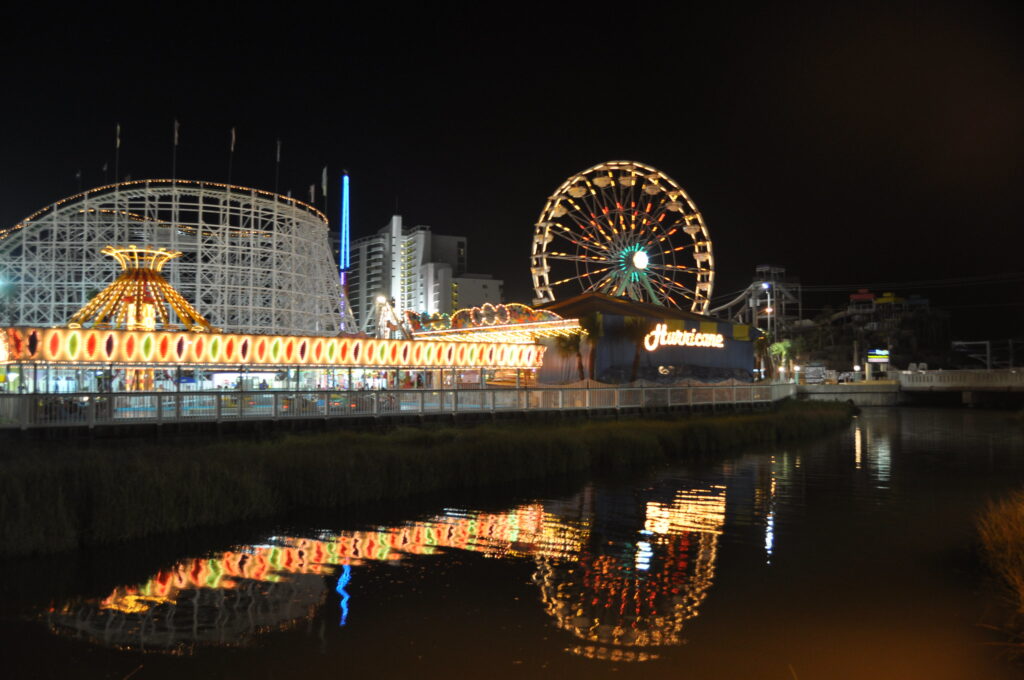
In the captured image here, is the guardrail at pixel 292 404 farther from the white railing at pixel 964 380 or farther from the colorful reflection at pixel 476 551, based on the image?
the white railing at pixel 964 380

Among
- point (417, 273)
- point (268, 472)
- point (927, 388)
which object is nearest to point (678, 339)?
point (268, 472)

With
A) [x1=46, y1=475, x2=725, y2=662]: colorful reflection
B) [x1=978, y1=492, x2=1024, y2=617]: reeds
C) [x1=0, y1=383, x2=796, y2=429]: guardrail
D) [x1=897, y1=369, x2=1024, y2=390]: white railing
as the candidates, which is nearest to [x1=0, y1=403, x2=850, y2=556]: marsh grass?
[x1=0, y1=383, x2=796, y2=429]: guardrail

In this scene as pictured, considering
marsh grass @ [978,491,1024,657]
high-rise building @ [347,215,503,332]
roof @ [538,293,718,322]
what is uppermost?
high-rise building @ [347,215,503,332]

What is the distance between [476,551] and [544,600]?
260cm

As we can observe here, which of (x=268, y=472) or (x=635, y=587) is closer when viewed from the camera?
(x=635, y=587)

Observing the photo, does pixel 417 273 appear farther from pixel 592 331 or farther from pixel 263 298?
pixel 592 331

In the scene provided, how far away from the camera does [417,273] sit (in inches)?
4712

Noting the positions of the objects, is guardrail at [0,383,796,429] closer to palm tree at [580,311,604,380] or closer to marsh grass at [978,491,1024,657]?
palm tree at [580,311,604,380]

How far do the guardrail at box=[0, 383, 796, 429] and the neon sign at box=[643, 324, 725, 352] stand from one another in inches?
270

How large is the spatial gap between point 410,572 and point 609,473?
10.4 m

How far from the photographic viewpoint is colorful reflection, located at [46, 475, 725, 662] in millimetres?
7887

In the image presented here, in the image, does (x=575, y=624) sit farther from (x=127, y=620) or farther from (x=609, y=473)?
(x=609, y=473)

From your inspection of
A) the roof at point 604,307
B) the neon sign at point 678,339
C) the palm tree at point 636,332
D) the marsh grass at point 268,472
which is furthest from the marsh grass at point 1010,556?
the neon sign at point 678,339

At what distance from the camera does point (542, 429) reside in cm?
2167
